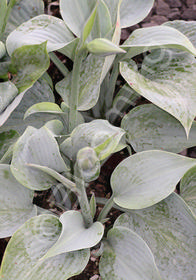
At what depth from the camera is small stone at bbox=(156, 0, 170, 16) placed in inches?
46.6

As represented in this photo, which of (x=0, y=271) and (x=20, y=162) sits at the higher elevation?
(x=20, y=162)

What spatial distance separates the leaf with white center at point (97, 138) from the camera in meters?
0.52

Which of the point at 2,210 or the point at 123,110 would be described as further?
the point at 123,110

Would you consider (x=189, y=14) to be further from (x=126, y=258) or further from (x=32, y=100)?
(x=126, y=258)

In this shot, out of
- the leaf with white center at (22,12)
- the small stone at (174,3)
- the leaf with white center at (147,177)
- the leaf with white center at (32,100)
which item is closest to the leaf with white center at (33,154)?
the leaf with white center at (147,177)

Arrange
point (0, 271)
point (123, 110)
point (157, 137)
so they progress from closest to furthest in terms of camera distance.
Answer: point (0, 271) < point (157, 137) < point (123, 110)

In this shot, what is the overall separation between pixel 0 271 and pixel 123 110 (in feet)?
1.82

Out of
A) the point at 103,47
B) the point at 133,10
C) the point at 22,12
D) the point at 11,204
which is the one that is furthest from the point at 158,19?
the point at 11,204

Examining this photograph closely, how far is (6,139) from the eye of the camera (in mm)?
772

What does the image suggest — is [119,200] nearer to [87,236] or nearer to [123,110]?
[87,236]

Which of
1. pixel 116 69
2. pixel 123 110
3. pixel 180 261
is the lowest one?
pixel 180 261

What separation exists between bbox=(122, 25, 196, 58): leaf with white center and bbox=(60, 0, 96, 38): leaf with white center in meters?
0.12

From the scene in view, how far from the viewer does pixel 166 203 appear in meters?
0.66

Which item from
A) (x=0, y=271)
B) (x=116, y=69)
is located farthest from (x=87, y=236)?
(x=116, y=69)
